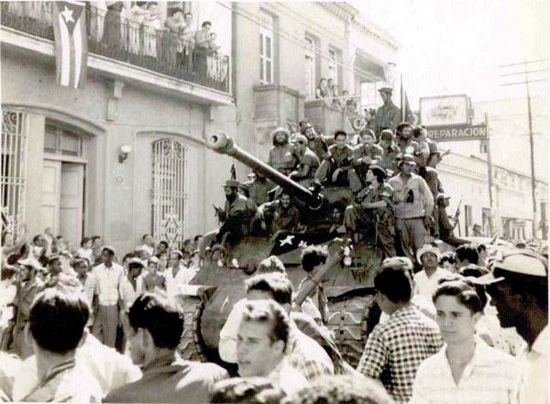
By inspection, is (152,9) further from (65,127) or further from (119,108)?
(65,127)

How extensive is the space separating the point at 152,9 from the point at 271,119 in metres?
0.91

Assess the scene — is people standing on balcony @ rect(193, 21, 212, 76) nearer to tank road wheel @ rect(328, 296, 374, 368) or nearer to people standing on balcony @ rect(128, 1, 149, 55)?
people standing on balcony @ rect(128, 1, 149, 55)

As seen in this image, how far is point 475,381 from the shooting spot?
6.77 ft

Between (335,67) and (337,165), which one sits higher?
(335,67)

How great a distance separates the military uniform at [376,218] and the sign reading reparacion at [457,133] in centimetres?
36

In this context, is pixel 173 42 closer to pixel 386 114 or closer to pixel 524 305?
pixel 386 114

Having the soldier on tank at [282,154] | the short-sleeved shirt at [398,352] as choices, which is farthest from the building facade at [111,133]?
the short-sleeved shirt at [398,352]

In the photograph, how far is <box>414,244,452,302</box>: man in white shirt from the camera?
2.91 metres

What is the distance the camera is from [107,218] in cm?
325

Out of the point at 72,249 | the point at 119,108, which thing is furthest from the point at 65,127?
the point at 72,249

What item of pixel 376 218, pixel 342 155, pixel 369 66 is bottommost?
pixel 376 218

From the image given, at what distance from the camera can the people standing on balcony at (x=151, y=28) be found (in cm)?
341

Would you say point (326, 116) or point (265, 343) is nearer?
point (265, 343)

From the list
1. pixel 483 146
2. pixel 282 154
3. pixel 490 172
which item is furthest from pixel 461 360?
pixel 282 154
